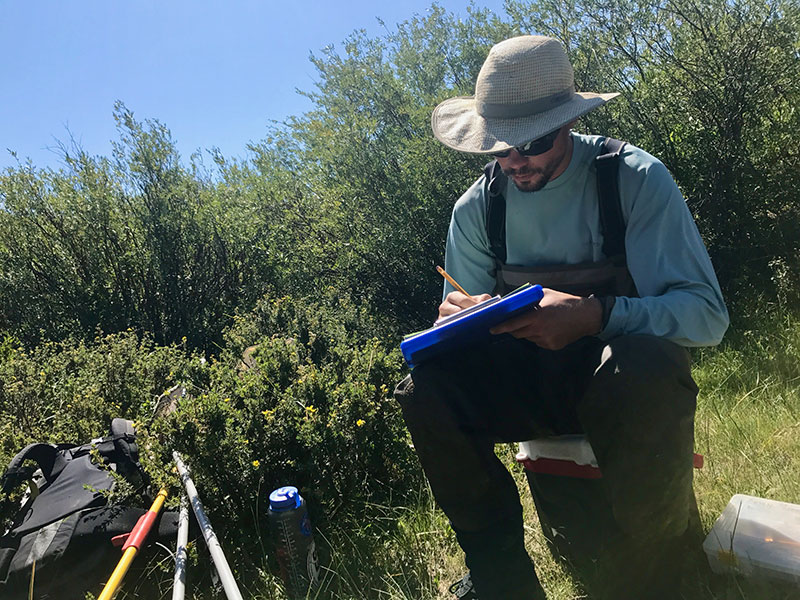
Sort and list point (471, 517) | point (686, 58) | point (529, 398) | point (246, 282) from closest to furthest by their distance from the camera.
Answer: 1. point (471, 517)
2. point (529, 398)
3. point (686, 58)
4. point (246, 282)

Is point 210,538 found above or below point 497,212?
below

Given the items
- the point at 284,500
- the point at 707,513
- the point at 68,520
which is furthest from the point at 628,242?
the point at 68,520

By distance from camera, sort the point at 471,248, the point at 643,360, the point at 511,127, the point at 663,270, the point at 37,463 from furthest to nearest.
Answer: the point at 37,463 < the point at 471,248 < the point at 511,127 < the point at 663,270 < the point at 643,360

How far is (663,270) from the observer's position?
186cm

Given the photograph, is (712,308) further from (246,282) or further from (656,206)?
(246,282)

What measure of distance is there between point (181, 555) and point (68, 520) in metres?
0.66

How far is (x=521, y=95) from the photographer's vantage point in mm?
2068

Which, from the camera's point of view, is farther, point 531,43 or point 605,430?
point 531,43

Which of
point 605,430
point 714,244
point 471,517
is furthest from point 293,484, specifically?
point 714,244

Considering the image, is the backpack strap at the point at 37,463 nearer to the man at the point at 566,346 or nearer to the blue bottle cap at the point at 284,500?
the blue bottle cap at the point at 284,500

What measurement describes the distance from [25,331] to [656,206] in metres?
7.41

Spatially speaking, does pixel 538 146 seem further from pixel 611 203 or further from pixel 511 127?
pixel 611 203

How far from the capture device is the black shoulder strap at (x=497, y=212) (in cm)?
229

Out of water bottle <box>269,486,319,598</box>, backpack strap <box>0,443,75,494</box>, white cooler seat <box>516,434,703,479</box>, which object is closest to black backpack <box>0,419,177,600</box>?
backpack strap <box>0,443,75,494</box>
